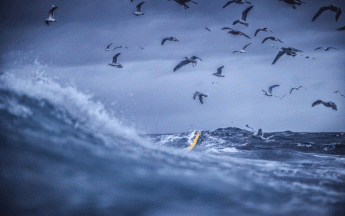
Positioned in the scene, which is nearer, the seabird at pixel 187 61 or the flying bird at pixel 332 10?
the flying bird at pixel 332 10

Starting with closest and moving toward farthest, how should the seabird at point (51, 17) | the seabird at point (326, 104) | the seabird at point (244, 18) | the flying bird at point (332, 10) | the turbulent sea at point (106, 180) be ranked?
the turbulent sea at point (106, 180)
the flying bird at point (332, 10)
the seabird at point (326, 104)
the seabird at point (244, 18)
the seabird at point (51, 17)

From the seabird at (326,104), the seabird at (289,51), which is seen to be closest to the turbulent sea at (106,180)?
the seabird at (326,104)

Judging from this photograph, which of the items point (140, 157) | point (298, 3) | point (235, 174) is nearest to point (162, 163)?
point (140, 157)

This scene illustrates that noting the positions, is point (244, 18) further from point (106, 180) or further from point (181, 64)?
point (106, 180)

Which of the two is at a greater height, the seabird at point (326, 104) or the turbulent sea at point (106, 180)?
the seabird at point (326, 104)

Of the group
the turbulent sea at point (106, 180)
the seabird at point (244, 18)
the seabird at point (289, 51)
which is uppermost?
the seabird at point (244, 18)

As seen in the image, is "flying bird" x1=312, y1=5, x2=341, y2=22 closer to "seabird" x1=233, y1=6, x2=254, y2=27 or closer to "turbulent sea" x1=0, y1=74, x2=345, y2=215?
"seabird" x1=233, y1=6, x2=254, y2=27

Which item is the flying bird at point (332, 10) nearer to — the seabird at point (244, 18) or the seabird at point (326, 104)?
the seabird at point (244, 18)

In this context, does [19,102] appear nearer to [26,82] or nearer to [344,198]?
[26,82]

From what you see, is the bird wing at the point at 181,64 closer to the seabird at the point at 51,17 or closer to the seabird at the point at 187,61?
the seabird at the point at 187,61

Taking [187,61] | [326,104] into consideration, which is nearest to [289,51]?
[326,104]

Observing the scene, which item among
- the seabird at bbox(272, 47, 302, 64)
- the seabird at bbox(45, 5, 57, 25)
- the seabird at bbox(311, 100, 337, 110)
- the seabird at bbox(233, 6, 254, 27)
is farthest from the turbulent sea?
the seabird at bbox(233, 6, 254, 27)

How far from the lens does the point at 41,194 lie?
558 cm

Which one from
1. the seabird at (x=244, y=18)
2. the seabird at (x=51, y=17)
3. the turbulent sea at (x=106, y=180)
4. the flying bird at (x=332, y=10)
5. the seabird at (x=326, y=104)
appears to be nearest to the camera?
the turbulent sea at (x=106, y=180)
